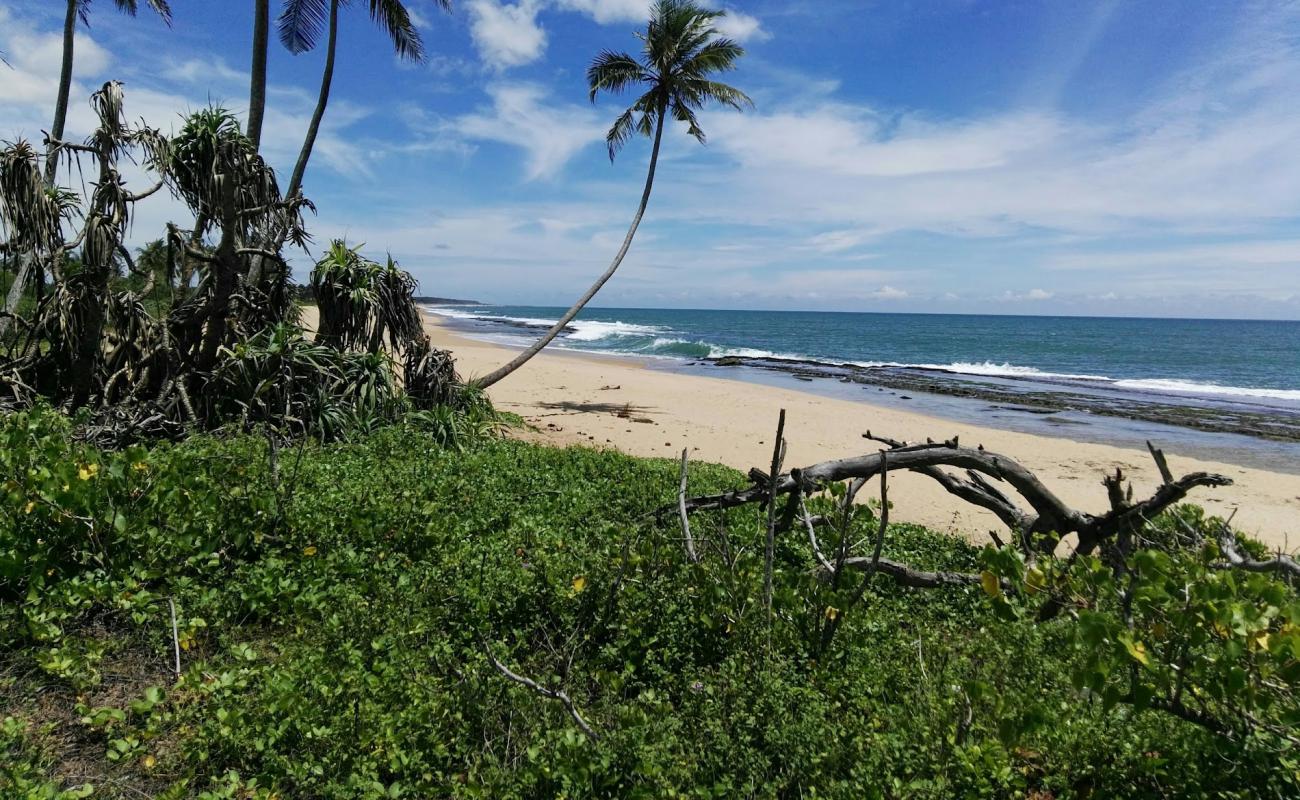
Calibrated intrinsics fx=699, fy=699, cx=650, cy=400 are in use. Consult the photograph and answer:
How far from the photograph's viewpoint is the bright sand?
8.74m

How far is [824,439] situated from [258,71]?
10506mm

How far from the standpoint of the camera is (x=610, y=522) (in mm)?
5496

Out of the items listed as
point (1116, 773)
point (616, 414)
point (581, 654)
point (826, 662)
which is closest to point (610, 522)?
point (581, 654)

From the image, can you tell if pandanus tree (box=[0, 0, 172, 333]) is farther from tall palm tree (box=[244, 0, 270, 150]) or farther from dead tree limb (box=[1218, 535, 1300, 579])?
dead tree limb (box=[1218, 535, 1300, 579])

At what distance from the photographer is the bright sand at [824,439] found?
28.7 ft

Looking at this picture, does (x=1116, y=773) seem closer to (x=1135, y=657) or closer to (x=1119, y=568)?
(x=1135, y=657)

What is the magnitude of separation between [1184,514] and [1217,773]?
227cm

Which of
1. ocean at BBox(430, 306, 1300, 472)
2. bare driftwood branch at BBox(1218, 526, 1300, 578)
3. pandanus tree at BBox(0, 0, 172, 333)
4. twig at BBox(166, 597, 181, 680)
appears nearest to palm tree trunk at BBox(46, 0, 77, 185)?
pandanus tree at BBox(0, 0, 172, 333)

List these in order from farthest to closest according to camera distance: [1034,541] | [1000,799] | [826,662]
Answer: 1. [1034,541]
2. [826,662]
3. [1000,799]

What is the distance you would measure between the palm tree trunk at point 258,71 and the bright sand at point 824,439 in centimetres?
563

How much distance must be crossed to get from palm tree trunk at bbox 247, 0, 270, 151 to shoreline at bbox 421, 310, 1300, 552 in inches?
221

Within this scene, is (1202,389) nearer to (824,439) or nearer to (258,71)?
(824,439)

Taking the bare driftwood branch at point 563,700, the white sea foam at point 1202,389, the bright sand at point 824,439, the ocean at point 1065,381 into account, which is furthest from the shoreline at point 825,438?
the white sea foam at point 1202,389

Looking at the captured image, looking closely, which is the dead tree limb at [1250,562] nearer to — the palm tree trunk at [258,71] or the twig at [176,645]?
the twig at [176,645]
